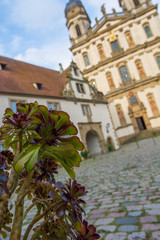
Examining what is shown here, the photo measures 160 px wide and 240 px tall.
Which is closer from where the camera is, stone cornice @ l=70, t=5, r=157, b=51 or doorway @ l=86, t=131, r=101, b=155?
doorway @ l=86, t=131, r=101, b=155

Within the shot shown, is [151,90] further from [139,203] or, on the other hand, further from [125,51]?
[139,203]

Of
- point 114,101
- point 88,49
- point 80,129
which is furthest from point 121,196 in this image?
point 88,49

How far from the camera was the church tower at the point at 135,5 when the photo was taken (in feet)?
93.8

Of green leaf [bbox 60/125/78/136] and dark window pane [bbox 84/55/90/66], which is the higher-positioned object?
dark window pane [bbox 84/55/90/66]

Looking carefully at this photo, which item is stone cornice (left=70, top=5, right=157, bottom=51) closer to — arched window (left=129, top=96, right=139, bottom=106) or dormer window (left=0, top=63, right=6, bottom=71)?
arched window (left=129, top=96, right=139, bottom=106)

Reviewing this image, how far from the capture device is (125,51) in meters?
28.6

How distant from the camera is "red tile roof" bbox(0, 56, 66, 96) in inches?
520

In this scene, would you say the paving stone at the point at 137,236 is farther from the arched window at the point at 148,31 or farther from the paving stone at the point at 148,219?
the arched window at the point at 148,31

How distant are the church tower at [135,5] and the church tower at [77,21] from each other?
25.0 feet

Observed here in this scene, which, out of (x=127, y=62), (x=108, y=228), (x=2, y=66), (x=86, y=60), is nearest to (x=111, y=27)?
(x=86, y=60)

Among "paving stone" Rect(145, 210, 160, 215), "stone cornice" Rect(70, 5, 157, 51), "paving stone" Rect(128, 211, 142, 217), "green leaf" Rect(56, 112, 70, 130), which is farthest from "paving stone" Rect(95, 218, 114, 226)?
"stone cornice" Rect(70, 5, 157, 51)

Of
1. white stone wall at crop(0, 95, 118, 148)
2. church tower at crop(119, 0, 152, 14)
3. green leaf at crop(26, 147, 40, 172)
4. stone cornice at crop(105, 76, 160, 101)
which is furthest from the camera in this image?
church tower at crop(119, 0, 152, 14)

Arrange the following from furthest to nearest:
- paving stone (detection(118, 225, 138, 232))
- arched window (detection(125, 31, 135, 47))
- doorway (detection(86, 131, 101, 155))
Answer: arched window (detection(125, 31, 135, 47)), doorway (detection(86, 131, 101, 155)), paving stone (detection(118, 225, 138, 232))

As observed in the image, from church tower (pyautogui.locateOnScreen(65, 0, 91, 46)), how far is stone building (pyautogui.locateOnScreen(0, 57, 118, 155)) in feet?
48.5
